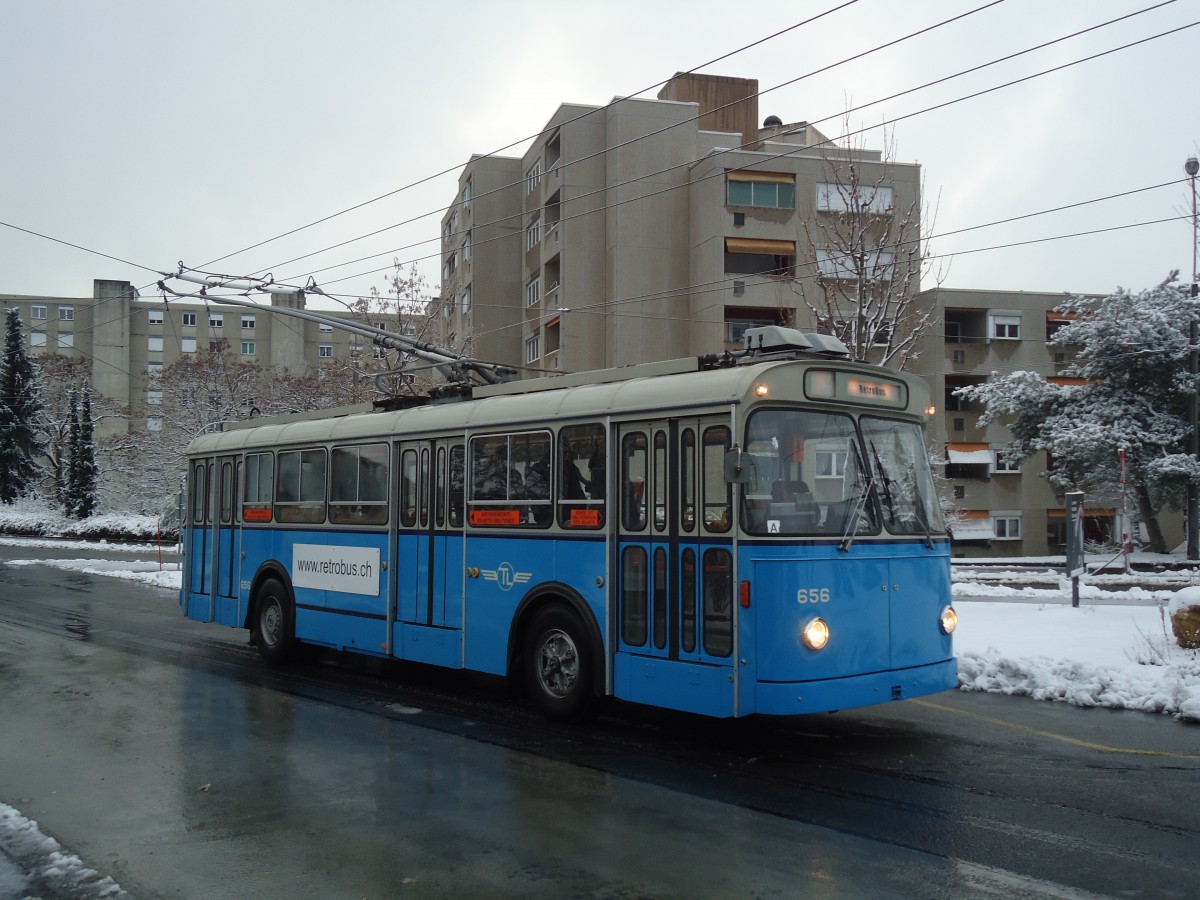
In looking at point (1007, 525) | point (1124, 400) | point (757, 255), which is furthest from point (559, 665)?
point (1007, 525)

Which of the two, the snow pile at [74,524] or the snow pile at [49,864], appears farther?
the snow pile at [74,524]

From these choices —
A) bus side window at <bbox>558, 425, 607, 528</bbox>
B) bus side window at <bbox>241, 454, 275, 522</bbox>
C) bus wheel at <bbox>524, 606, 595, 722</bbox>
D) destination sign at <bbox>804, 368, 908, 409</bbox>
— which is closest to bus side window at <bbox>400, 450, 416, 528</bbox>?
bus wheel at <bbox>524, 606, 595, 722</bbox>

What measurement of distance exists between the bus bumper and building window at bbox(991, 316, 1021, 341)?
149ft

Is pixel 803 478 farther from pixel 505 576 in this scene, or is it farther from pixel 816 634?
pixel 505 576

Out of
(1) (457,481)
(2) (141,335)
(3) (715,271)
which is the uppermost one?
(2) (141,335)

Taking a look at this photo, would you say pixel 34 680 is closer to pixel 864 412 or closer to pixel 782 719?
pixel 782 719

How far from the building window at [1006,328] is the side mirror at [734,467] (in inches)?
1830

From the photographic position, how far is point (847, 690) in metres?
7.70

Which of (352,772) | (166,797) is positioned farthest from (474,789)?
(166,797)

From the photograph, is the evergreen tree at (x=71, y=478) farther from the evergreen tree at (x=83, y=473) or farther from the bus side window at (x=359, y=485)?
the bus side window at (x=359, y=485)

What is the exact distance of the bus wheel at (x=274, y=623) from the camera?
13.1 m

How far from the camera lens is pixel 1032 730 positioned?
29.7 ft

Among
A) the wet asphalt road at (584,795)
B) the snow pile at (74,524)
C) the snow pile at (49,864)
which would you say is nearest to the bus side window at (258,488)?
the wet asphalt road at (584,795)

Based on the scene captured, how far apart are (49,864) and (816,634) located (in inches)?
194
